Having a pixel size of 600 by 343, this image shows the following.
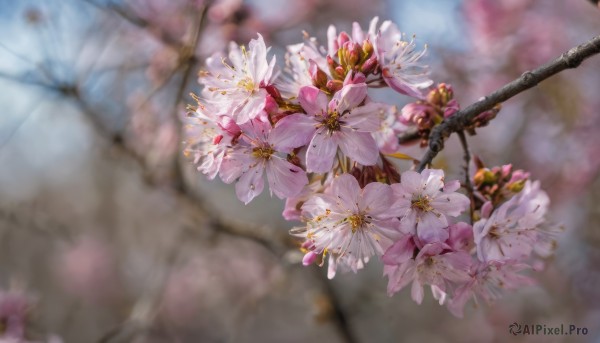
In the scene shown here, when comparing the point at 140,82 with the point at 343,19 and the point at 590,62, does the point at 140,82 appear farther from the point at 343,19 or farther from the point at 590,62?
the point at 590,62

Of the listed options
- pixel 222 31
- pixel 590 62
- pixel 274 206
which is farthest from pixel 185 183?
pixel 274 206

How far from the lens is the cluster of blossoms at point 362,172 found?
1.21m

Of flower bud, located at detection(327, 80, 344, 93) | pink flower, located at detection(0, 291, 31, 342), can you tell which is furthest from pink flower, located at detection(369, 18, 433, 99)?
pink flower, located at detection(0, 291, 31, 342)

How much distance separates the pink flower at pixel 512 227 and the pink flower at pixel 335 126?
0.31 metres

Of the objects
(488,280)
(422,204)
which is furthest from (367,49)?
(488,280)

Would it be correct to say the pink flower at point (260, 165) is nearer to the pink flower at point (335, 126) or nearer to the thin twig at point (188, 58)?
the pink flower at point (335, 126)

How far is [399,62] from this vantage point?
1368mm

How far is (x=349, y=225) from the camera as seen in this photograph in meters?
1.30

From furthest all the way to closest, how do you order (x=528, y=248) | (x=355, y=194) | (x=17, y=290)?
(x=17, y=290) → (x=528, y=248) → (x=355, y=194)

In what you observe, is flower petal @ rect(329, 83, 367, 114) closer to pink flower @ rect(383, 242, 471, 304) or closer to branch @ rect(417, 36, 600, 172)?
branch @ rect(417, 36, 600, 172)

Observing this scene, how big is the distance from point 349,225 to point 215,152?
35 centimetres

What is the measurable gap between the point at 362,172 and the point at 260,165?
234 mm

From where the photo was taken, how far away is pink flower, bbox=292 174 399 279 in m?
1.21

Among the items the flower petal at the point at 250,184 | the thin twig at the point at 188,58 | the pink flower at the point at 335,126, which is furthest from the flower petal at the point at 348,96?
the thin twig at the point at 188,58
